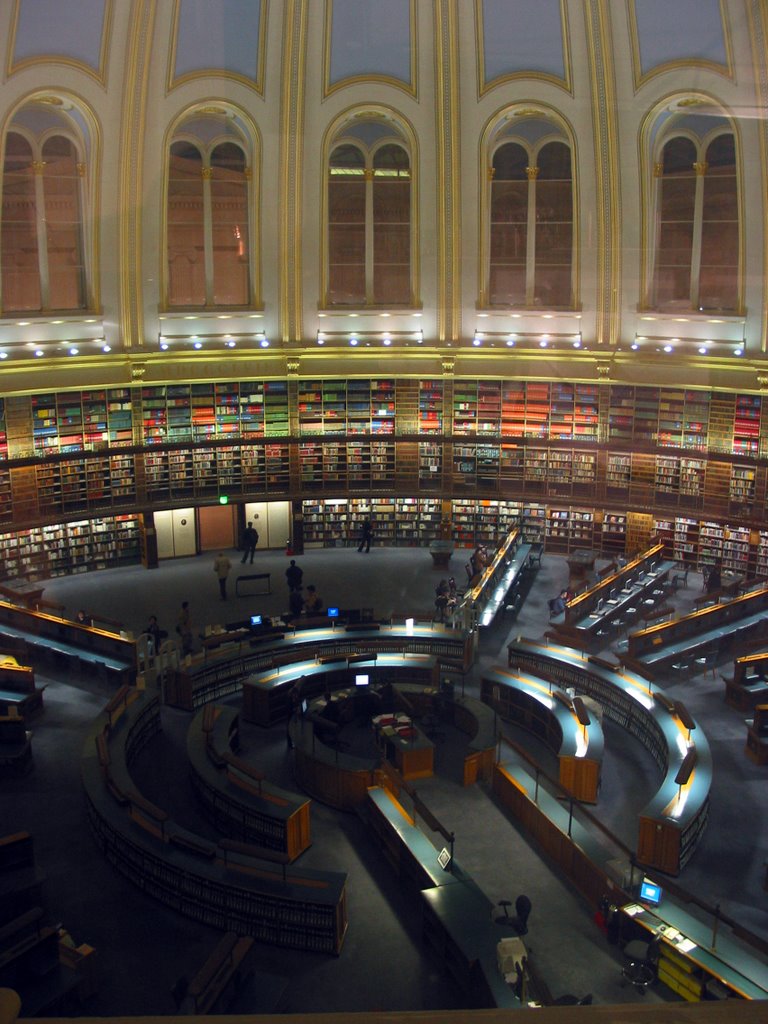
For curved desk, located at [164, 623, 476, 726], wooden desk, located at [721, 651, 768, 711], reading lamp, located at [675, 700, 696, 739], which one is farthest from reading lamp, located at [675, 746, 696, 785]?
curved desk, located at [164, 623, 476, 726]

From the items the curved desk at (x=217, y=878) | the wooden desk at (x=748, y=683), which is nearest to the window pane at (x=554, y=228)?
the wooden desk at (x=748, y=683)

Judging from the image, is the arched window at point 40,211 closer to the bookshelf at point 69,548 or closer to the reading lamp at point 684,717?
the bookshelf at point 69,548

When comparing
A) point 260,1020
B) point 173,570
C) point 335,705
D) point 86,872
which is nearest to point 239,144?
point 173,570

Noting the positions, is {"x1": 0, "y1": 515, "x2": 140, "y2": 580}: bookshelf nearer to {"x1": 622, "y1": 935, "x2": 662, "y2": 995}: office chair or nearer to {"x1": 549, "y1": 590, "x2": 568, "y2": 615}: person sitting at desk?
{"x1": 549, "y1": 590, "x2": 568, "y2": 615}: person sitting at desk

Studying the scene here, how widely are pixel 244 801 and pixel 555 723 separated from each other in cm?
431

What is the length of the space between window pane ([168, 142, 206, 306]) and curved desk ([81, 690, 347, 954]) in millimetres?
11208

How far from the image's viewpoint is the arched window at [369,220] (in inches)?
737

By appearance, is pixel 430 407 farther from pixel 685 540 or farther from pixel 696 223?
pixel 696 223

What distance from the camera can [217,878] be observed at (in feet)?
27.5

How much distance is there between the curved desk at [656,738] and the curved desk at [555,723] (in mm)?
443

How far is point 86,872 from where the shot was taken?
9195mm

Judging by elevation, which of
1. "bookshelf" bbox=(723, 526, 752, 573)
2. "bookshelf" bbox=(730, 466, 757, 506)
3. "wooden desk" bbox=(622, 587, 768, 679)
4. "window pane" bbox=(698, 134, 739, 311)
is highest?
"window pane" bbox=(698, 134, 739, 311)

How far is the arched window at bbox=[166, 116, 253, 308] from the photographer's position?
59.0 feet

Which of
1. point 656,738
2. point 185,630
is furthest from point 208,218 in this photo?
point 656,738
